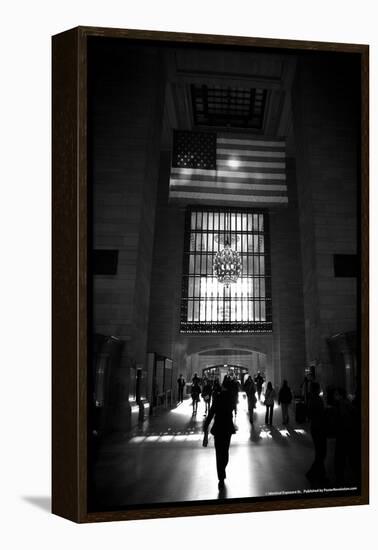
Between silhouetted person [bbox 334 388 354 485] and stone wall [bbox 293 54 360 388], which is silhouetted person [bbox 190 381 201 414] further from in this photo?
silhouetted person [bbox 334 388 354 485]

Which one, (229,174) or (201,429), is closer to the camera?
(201,429)

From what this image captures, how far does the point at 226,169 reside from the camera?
9.18 m

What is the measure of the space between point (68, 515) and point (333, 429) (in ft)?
11.3

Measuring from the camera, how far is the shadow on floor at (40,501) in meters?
8.60

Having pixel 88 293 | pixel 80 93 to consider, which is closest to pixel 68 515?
pixel 88 293

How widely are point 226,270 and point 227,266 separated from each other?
0.06 m

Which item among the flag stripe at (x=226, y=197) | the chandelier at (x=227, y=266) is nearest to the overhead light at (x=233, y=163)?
the flag stripe at (x=226, y=197)

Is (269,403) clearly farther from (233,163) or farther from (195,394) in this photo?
(233,163)

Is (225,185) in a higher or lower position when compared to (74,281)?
higher

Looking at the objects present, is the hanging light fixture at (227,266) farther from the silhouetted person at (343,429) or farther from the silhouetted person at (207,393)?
the silhouetted person at (343,429)

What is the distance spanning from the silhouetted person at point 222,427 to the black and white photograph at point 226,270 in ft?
0.09

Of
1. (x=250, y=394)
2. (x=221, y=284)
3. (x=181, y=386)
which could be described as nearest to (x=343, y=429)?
(x=250, y=394)

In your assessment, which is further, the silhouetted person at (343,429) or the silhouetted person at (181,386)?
the silhouetted person at (343,429)

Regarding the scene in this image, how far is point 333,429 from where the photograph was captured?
9.09m
